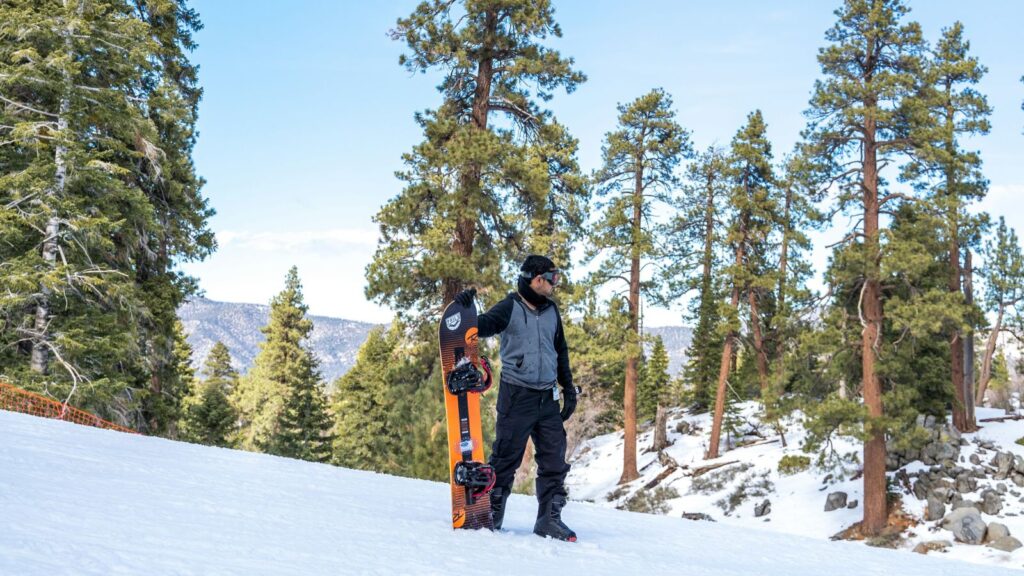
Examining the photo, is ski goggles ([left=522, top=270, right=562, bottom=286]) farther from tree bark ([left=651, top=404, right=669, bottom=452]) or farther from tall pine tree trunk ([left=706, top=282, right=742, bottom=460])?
tree bark ([left=651, top=404, right=669, bottom=452])

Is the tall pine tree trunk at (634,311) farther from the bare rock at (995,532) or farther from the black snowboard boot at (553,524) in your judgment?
the black snowboard boot at (553,524)

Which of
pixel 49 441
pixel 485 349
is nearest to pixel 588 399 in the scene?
pixel 485 349

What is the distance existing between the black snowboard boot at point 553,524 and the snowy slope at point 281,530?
0.11 m

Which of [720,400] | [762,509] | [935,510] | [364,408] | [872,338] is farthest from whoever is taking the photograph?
[364,408]

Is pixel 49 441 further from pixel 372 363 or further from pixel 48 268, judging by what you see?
pixel 372 363

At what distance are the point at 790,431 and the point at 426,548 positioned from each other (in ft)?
108

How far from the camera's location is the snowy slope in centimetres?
336

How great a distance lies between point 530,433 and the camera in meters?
5.61

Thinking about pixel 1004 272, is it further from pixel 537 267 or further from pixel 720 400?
pixel 537 267

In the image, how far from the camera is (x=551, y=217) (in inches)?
800

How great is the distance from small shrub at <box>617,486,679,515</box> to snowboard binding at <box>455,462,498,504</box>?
970 inches

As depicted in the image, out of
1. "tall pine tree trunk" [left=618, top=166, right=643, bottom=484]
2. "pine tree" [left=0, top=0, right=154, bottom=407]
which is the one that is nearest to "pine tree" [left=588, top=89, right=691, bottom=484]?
"tall pine tree trunk" [left=618, top=166, right=643, bottom=484]

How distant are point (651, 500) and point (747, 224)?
12.7 meters

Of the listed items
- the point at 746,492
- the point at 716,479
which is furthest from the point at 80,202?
the point at 716,479
